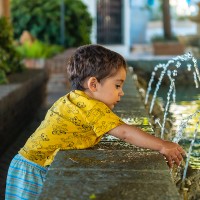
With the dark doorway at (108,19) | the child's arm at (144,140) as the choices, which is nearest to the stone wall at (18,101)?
the child's arm at (144,140)

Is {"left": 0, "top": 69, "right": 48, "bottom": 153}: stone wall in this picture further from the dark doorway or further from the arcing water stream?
the dark doorway

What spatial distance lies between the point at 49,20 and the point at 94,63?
1279cm

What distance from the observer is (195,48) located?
20297mm

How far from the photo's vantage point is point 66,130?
2643mm

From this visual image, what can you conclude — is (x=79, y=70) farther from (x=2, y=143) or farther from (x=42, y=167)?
(x=2, y=143)

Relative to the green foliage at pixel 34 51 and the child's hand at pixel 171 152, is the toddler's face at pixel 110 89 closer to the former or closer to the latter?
the child's hand at pixel 171 152

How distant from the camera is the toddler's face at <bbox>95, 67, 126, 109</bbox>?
104 inches

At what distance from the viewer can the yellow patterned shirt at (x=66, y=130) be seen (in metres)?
2.59

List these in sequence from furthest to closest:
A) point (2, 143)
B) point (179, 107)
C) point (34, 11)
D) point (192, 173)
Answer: point (34, 11) → point (179, 107) → point (2, 143) → point (192, 173)

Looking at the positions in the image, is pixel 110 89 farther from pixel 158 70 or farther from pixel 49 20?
pixel 49 20

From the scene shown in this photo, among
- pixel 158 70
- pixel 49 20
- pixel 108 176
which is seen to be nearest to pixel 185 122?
pixel 108 176

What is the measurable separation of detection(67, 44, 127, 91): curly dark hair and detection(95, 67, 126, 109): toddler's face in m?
A: 0.02

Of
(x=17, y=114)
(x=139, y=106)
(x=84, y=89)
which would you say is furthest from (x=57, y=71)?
(x=84, y=89)

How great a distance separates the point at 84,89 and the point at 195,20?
17.3 meters
